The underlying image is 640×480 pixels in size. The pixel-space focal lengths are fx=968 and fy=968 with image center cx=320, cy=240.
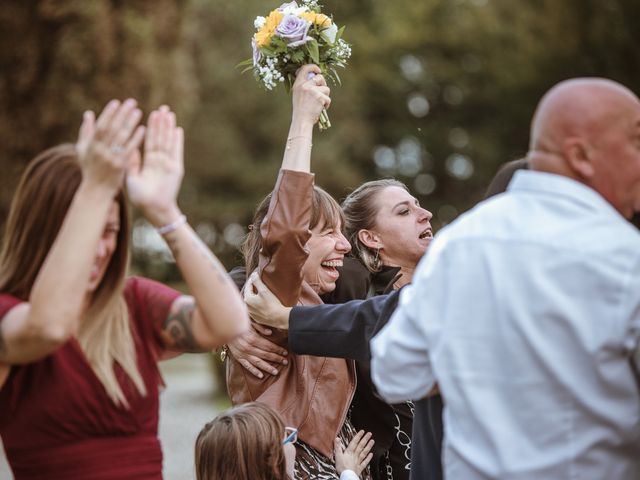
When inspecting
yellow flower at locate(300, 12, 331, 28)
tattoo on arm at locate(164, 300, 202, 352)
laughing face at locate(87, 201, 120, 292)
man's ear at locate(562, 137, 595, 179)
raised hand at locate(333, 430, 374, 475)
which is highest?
yellow flower at locate(300, 12, 331, 28)

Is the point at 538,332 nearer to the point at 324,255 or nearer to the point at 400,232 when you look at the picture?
the point at 324,255

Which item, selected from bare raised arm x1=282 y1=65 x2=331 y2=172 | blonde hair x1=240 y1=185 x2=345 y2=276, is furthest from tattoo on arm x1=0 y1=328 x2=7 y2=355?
blonde hair x1=240 y1=185 x2=345 y2=276

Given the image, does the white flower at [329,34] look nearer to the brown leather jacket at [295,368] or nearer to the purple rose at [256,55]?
the purple rose at [256,55]

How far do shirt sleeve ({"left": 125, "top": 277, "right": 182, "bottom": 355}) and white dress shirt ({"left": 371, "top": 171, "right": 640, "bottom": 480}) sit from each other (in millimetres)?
813

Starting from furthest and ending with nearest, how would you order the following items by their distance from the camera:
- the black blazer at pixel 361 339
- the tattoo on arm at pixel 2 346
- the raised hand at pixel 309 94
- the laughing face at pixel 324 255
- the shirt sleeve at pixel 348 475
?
the laughing face at pixel 324 255 < the raised hand at pixel 309 94 < the shirt sleeve at pixel 348 475 < the black blazer at pixel 361 339 < the tattoo on arm at pixel 2 346

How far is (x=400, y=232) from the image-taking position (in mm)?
5148

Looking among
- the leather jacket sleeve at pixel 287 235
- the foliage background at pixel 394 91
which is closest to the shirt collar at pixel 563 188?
the leather jacket sleeve at pixel 287 235

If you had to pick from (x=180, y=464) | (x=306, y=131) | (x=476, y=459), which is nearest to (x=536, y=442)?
(x=476, y=459)

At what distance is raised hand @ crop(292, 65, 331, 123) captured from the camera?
15.3 ft

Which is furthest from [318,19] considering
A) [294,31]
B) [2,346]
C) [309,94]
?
[2,346]

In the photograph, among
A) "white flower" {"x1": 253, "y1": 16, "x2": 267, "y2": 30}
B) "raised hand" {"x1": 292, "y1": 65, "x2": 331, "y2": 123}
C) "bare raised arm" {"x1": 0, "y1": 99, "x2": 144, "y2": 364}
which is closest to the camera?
"bare raised arm" {"x1": 0, "y1": 99, "x2": 144, "y2": 364}

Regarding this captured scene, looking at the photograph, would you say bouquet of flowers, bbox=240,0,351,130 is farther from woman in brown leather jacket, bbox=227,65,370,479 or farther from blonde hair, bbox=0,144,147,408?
blonde hair, bbox=0,144,147,408

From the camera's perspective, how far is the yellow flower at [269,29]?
4968 mm

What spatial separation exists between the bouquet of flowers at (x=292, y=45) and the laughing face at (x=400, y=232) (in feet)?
1.88
